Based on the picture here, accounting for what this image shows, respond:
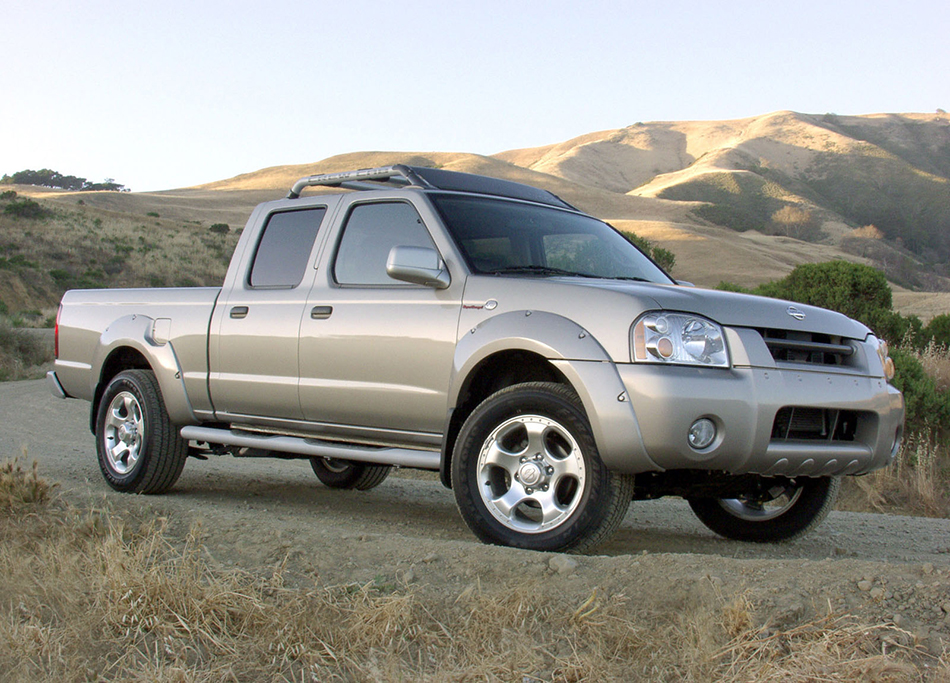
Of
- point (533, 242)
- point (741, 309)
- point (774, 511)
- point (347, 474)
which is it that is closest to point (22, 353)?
point (347, 474)

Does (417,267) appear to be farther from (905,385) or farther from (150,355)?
(905,385)

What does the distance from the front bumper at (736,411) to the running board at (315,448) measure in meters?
1.30

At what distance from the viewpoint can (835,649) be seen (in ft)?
10.6

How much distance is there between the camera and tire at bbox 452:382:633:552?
14.7 feet

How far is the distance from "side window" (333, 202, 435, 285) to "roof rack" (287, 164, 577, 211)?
10.0 inches

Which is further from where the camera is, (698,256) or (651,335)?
(698,256)

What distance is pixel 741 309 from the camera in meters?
4.64

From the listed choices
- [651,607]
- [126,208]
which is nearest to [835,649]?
[651,607]

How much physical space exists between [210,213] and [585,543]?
265 feet

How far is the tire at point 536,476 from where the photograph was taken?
4492mm

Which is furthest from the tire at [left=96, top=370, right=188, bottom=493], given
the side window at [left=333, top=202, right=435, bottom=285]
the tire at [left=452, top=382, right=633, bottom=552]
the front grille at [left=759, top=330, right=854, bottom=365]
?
the front grille at [left=759, top=330, right=854, bottom=365]

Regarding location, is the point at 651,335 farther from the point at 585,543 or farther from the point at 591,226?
the point at 591,226

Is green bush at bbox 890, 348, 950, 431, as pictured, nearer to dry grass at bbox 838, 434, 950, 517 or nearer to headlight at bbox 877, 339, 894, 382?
dry grass at bbox 838, 434, 950, 517

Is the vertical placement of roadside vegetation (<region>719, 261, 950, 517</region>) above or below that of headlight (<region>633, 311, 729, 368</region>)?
below
